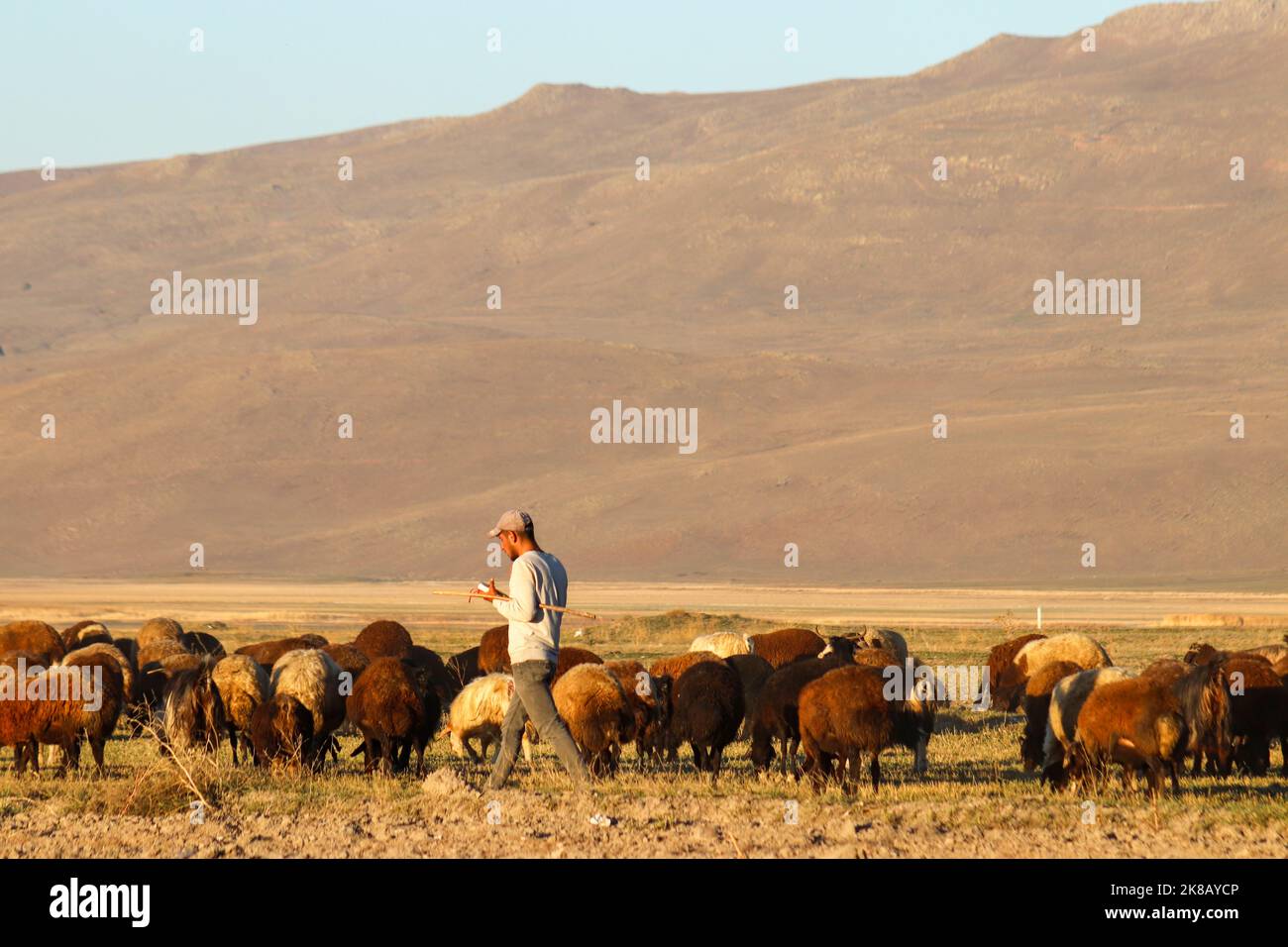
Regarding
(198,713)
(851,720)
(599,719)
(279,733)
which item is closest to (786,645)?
(599,719)

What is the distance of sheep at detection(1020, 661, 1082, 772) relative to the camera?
576 inches

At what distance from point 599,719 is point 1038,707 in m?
3.89

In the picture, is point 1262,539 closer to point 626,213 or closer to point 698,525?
point 698,525

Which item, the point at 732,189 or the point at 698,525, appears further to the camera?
the point at 732,189

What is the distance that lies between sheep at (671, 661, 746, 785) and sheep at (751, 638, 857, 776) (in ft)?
0.59

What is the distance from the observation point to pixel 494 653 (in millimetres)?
22250

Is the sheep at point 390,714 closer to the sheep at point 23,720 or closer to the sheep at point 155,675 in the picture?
the sheep at point 23,720

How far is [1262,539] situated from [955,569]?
40.1 ft

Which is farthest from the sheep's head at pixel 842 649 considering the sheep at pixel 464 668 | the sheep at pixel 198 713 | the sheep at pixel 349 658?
the sheep at pixel 198 713

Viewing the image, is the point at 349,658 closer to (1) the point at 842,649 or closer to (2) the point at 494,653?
(2) the point at 494,653

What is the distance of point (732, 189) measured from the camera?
170m

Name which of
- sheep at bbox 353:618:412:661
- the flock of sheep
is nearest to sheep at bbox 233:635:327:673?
sheep at bbox 353:618:412:661

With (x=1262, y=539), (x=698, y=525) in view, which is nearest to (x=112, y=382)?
(x=698, y=525)

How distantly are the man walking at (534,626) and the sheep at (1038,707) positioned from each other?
164 inches
